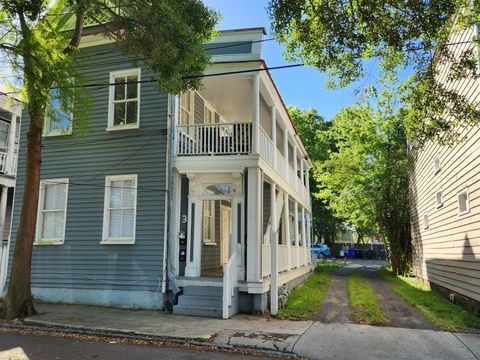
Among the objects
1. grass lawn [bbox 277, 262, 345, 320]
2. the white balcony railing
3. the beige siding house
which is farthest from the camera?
the white balcony railing

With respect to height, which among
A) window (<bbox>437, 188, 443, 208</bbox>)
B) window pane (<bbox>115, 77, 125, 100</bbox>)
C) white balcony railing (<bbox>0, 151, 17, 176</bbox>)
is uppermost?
window pane (<bbox>115, 77, 125, 100</bbox>)

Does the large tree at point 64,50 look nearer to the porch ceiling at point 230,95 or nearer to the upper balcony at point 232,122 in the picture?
the upper balcony at point 232,122

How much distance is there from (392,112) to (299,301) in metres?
10.8

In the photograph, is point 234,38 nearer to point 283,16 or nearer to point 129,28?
point 129,28

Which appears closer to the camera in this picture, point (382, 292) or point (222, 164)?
point (222, 164)

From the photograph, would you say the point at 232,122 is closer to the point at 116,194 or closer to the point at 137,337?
the point at 116,194

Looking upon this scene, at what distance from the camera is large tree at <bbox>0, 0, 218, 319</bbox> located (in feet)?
27.9

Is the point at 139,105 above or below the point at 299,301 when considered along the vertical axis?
above

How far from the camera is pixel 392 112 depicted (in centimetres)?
1856

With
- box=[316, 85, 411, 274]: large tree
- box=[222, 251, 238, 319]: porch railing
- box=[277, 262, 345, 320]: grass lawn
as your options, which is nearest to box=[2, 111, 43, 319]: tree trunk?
box=[222, 251, 238, 319]: porch railing

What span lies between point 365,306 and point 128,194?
7.20 meters

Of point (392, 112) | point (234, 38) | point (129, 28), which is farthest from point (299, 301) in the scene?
point (392, 112)

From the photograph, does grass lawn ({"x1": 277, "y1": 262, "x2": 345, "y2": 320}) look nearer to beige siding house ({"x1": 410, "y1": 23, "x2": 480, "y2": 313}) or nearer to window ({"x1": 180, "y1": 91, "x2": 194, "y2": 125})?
beige siding house ({"x1": 410, "y1": 23, "x2": 480, "y2": 313})

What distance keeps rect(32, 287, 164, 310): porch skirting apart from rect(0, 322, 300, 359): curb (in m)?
2.37
